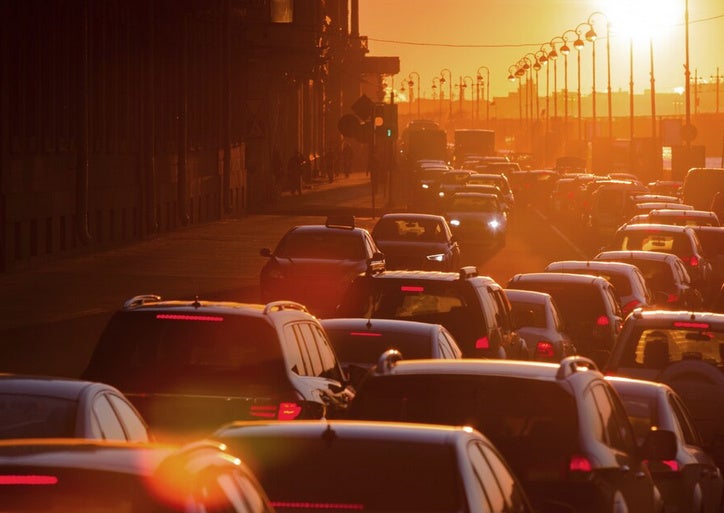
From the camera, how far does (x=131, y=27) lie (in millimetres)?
47625

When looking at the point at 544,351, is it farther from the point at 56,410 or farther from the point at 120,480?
the point at 120,480

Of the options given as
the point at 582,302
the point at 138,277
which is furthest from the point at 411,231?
the point at 582,302

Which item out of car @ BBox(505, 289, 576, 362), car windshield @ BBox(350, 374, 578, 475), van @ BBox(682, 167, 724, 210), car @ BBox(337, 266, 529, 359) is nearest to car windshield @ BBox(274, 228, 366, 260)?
car @ BBox(505, 289, 576, 362)

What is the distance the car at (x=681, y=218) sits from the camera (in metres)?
38.9

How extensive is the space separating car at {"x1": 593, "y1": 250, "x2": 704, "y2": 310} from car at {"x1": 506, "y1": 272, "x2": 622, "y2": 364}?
149 inches

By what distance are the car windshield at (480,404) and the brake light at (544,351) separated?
10578 millimetres

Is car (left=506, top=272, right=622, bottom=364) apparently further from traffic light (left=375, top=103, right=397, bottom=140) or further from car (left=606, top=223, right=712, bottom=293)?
traffic light (left=375, top=103, right=397, bottom=140)

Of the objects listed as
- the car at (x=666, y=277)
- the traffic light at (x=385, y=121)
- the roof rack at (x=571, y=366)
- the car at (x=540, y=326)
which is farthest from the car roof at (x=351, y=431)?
the traffic light at (x=385, y=121)

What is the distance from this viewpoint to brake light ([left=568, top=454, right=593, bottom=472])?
830 cm

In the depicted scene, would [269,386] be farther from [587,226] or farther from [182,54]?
[587,226]

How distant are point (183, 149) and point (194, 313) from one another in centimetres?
4210

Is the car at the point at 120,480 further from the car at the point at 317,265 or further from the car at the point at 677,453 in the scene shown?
the car at the point at 317,265

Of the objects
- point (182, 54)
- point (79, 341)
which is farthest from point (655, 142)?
point (79, 341)

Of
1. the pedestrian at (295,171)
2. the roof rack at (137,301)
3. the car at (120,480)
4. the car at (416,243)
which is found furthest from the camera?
the pedestrian at (295,171)
